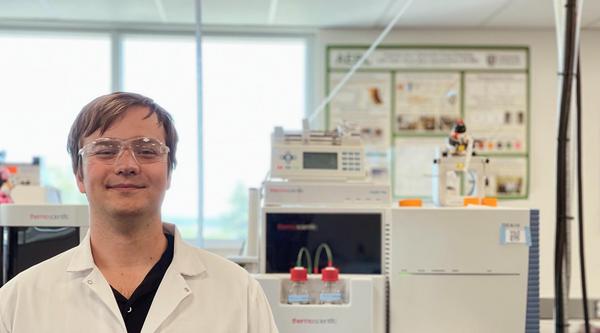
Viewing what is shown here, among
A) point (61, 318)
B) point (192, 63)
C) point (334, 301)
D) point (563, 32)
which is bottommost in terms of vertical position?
point (334, 301)

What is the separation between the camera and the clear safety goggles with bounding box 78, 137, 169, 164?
1.07 m

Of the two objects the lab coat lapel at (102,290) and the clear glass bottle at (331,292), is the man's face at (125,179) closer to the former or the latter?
the lab coat lapel at (102,290)

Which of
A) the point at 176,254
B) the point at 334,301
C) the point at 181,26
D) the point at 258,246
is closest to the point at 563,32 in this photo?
the point at 176,254

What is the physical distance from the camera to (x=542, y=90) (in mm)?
3688

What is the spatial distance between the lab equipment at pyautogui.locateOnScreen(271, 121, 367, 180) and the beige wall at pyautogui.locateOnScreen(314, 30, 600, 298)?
1.78 m

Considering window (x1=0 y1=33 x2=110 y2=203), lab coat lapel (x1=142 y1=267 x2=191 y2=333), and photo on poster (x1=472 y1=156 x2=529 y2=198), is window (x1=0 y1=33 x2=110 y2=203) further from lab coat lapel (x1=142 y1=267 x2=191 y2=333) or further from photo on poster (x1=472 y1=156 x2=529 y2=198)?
lab coat lapel (x1=142 y1=267 x2=191 y2=333)

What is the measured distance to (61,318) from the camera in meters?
Answer: 1.05

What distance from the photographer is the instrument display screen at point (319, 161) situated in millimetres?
1928

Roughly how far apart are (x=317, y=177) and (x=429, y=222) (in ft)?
1.29

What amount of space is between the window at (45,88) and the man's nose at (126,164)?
2827 millimetres

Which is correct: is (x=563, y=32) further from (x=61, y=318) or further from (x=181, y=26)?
(x=181, y=26)

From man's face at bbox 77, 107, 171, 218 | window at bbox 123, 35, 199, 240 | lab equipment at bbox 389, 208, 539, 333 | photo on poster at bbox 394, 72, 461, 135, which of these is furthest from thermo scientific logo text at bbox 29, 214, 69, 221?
photo on poster at bbox 394, 72, 461, 135

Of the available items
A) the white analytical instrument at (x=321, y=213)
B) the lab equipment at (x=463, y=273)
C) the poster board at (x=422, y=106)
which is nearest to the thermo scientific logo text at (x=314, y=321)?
the white analytical instrument at (x=321, y=213)

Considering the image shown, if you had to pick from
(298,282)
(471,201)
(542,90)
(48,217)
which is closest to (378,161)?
(542,90)
